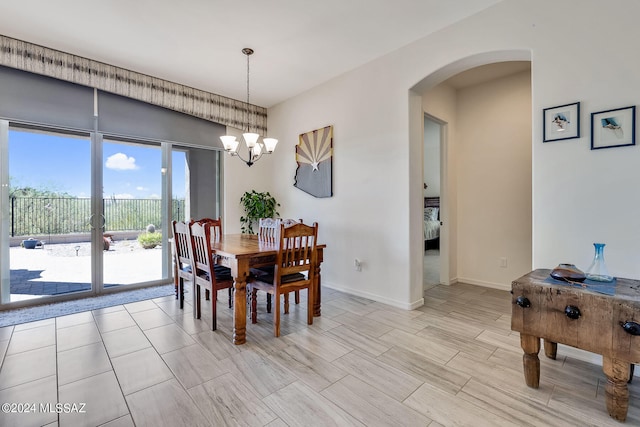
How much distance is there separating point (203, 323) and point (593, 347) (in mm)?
2877

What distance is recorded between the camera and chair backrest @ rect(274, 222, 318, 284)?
248cm

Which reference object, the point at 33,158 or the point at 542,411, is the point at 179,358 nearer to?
the point at 542,411

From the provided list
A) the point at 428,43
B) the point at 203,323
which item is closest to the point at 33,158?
the point at 203,323

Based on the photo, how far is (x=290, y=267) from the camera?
2584 millimetres

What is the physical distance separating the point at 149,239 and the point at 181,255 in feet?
4.43

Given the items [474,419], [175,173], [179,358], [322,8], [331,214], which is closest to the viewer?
[474,419]

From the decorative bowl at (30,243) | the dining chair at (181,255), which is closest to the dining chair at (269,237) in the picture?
the dining chair at (181,255)

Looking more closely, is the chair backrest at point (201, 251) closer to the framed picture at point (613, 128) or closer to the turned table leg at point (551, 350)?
the turned table leg at point (551, 350)

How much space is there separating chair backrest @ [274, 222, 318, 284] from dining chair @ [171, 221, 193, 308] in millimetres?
1059

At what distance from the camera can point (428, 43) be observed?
294 centimetres

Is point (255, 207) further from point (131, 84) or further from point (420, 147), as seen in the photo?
point (420, 147)

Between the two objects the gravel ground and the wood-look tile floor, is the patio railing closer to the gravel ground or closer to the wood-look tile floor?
the gravel ground

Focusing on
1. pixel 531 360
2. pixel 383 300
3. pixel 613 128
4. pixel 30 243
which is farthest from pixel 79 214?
pixel 613 128

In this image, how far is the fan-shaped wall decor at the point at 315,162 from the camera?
398 centimetres
